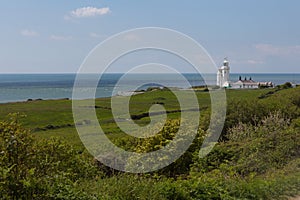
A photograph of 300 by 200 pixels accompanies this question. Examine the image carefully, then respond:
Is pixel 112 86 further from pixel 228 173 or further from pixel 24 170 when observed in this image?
pixel 24 170

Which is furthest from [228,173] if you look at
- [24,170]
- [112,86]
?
[112,86]

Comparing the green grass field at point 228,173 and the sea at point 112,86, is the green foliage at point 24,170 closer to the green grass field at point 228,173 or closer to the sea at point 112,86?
the green grass field at point 228,173

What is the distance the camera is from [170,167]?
1048 cm

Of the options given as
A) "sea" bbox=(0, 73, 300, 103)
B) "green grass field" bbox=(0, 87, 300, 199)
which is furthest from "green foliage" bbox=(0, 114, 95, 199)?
"sea" bbox=(0, 73, 300, 103)

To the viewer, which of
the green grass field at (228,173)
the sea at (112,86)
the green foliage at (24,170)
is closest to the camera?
the green foliage at (24,170)

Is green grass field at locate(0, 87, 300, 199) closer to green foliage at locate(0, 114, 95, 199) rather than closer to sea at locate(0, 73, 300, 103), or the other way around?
green foliage at locate(0, 114, 95, 199)

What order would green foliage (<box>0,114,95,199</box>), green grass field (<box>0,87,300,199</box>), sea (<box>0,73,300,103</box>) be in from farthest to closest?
1. sea (<box>0,73,300,103</box>)
2. green grass field (<box>0,87,300,199</box>)
3. green foliage (<box>0,114,95,199</box>)

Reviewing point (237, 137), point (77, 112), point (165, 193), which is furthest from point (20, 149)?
point (237, 137)

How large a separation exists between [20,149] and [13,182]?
30.3 inches

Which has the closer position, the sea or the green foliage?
the green foliage

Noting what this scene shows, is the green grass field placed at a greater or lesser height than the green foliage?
lesser

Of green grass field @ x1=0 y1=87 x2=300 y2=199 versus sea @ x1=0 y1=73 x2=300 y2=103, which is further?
sea @ x1=0 y1=73 x2=300 y2=103

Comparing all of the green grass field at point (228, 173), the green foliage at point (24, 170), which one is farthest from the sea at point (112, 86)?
the green foliage at point (24, 170)

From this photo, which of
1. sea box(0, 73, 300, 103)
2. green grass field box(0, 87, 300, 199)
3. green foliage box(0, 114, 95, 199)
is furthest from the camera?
sea box(0, 73, 300, 103)
